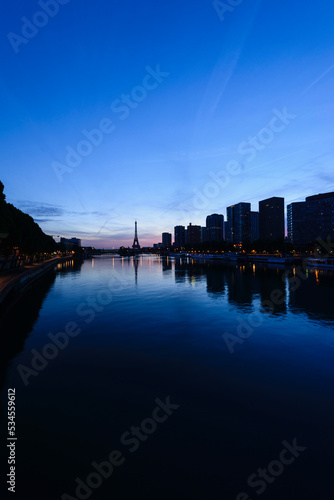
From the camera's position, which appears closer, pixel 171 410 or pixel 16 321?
pixel 171 410

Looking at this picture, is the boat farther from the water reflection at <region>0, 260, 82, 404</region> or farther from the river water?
the water reflection at <region>0, 260, 82, 404</region>

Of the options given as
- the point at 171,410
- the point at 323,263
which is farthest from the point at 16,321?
the point at 323,263

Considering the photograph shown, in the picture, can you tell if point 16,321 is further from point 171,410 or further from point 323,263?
point 323,263

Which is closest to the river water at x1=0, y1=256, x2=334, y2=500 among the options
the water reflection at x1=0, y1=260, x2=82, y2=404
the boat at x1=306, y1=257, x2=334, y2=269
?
the water reflection at x1=0, y1=260, x2=82, y2=404

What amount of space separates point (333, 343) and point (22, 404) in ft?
58.8

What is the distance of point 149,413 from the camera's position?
8828 mm

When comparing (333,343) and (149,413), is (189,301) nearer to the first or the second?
(333,343)

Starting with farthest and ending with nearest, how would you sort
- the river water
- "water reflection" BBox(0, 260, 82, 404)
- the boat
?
1. the boat
2. "water reflection" BBox(0, 260, 82, 404)
3. the river water

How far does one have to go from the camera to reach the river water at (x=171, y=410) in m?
6.26

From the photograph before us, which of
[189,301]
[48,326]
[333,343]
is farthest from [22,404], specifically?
[189,301]

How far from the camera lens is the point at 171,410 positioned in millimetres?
9000

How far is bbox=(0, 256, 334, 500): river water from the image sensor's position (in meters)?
6.26

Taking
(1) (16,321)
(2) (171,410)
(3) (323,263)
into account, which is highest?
(3) (323,263)

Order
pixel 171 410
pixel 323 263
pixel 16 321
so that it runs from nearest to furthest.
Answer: pixel 171 410
pixel 16 321
pixel 323 263
